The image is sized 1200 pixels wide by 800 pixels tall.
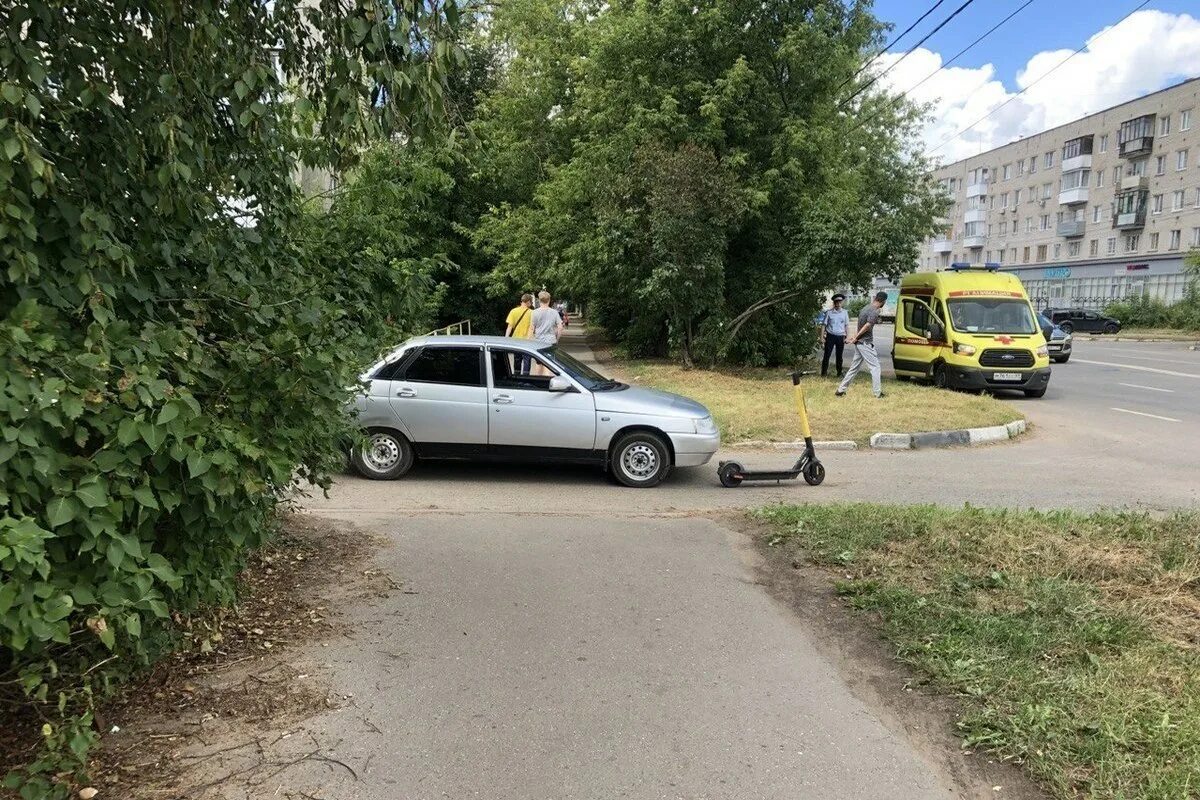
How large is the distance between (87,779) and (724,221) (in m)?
15.6

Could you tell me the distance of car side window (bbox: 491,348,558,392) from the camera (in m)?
8.33

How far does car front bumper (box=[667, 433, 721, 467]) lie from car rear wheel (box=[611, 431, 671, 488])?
12cm

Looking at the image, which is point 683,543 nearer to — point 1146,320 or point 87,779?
point 87,779

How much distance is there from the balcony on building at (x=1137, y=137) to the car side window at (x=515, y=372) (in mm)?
66059

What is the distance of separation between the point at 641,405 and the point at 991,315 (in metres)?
11.5

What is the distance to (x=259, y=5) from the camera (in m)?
3.71

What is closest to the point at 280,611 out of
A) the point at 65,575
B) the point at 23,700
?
the point at 23,700

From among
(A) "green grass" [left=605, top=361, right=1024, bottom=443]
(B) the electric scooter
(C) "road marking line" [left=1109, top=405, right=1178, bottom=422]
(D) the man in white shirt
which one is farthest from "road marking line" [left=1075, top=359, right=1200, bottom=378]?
(B) the electric scooter

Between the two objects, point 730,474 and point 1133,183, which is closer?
point 730,474

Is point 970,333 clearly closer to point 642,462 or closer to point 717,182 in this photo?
point 717,182

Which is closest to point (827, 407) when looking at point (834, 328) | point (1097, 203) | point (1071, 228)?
point (834, 328)

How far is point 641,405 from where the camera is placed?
834cm

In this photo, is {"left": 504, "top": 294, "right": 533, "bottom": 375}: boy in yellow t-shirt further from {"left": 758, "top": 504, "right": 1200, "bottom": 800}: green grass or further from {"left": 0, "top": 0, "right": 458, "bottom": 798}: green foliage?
{"left": 0, "top": 0, "right": 458, "bottom": 798}: green foliage

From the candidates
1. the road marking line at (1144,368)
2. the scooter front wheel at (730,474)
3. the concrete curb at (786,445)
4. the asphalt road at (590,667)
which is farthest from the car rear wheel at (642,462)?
the road marking line at (1144,368)
